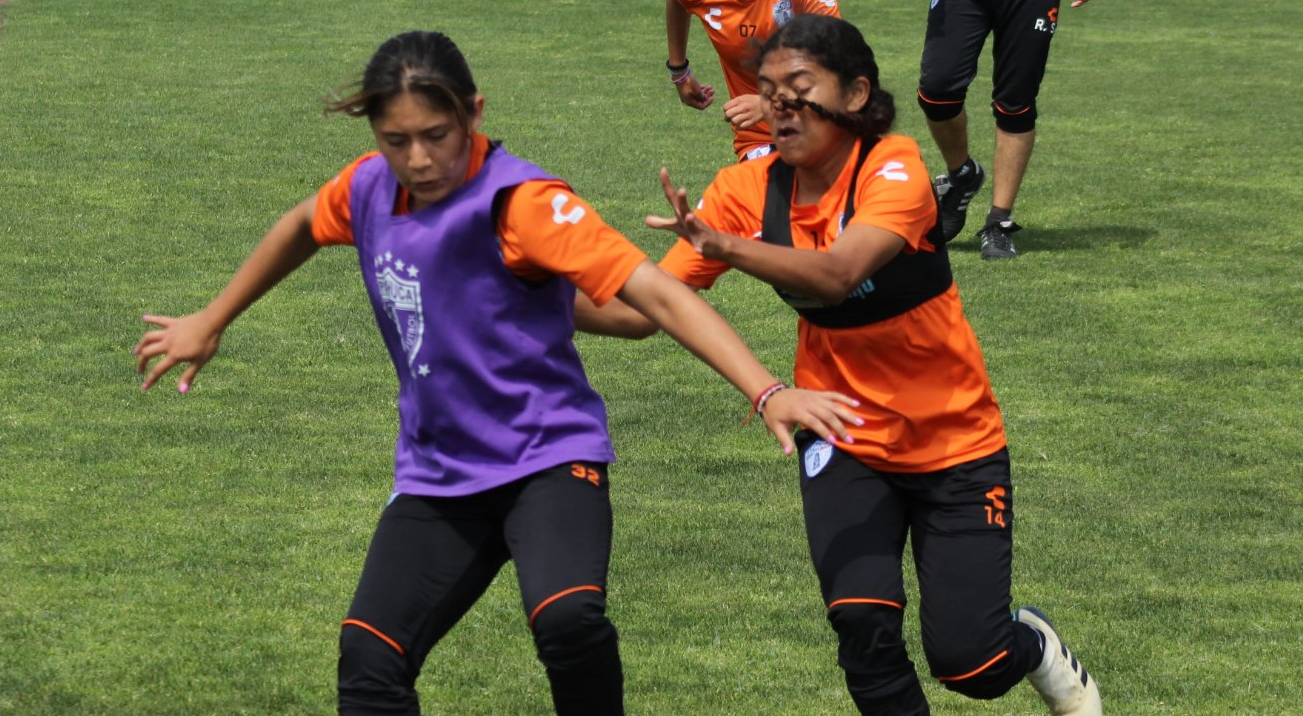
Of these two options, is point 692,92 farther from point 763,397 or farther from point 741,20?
point 763,397

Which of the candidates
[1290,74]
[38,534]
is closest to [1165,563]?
[38,534]

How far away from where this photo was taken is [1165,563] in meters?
6.90

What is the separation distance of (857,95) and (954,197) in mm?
6621

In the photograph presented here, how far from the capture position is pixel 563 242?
422 centimetres

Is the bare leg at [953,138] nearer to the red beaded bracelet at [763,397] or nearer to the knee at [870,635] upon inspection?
the knee at [870,635]

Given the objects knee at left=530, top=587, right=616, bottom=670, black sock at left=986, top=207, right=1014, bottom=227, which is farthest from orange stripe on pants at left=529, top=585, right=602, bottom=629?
black sock at left=986, top=207, right=1014, bottom=227

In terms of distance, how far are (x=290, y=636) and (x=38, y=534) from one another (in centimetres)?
144

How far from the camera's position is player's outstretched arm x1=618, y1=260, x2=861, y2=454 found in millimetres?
4031

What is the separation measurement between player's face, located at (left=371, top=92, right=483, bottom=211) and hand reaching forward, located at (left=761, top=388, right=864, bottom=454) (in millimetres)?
924

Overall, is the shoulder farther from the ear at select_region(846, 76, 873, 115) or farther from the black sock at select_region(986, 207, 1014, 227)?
the black sock at select_region(986, 207, 1014, 227)

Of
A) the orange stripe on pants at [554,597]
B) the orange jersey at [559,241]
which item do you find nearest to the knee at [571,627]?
the orange stripe on pants at [554,597]

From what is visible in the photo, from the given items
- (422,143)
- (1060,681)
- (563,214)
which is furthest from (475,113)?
(1060,681)

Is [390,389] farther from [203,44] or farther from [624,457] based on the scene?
[203,44]

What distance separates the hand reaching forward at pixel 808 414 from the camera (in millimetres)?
4016
